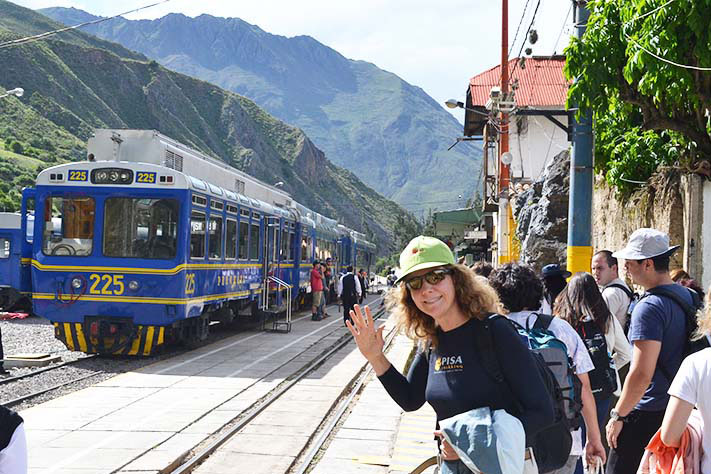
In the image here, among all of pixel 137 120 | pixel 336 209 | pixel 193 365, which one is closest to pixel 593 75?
pixel 193 365

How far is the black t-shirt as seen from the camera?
333 centimetres

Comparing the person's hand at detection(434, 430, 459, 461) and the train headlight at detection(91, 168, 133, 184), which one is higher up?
the train headlight at detection(91, 168, 133, 184)

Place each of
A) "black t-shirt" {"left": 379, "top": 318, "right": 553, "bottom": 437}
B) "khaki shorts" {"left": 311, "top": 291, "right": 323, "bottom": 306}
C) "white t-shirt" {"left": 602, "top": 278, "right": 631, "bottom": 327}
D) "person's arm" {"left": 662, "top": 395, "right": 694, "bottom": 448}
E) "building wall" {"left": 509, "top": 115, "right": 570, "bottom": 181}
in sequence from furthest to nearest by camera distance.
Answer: "building wall" {"left": 509, "top": 115, "right": 570, "bottom": 181}
"khaki shorts" {"left": 311, "top": 291, "right": 323, "bottom": 306}
"white t-shirt" {"left": 602, "top": 278, "right": 631, "bottom": 327}
"person's arm" {"left": 662, "top": 395, "right": 694, "bottom": 448}
"black t-shirt" {"left": 379, "top": 318, "right": 553, "bottom": 437}

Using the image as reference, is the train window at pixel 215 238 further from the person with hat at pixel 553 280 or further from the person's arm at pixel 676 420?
the person's arm at pixel 676 420

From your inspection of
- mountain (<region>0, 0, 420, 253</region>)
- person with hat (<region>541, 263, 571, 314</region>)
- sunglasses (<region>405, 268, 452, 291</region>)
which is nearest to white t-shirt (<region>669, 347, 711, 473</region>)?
sunglasses (<region>405, 268, 452, 291</region>)

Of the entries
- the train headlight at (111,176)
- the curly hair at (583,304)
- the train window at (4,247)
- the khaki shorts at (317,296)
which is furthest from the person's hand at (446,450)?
the train window at (4,247)

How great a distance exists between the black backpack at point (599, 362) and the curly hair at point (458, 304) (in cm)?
196

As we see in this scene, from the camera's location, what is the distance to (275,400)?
11.4 metres

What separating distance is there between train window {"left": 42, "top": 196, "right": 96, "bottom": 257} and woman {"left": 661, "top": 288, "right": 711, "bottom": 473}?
12455mm

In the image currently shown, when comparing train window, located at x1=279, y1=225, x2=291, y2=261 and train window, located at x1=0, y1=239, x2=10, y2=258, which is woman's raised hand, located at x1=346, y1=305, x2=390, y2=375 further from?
train window, located at x1=0, y1=239, x2=10, y2=258

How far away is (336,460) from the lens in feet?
27.1

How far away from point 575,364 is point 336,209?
446ft

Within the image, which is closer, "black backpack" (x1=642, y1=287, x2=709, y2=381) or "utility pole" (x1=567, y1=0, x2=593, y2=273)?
"black backpack" (x1=642, y1=287, x2=709, y2=381)

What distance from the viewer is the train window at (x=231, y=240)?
57.1ft
